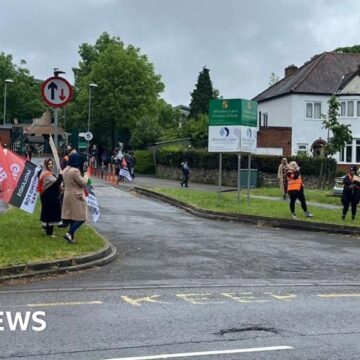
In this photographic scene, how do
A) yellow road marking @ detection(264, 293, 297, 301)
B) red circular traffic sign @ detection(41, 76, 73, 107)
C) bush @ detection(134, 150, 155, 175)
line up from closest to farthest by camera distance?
1. yellow road marking @ detection(264, 293, 297, 301)
2. red circular traffic sign @ detection(41, 76, 73, 107)
3. bush @ detection(134, 150, 155, 175)

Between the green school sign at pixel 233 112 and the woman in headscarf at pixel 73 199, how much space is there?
37.9 feet

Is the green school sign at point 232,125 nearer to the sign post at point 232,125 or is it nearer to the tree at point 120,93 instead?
the sign post at point 232,125

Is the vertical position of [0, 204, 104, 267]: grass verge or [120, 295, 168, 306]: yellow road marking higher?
[0, 204, 104, 267]: grass verge

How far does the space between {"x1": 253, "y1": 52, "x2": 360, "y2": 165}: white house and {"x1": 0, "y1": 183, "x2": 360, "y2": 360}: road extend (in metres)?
34.0

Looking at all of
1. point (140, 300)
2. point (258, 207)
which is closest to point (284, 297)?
point (140, 300)

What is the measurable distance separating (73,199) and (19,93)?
7430 centimetres

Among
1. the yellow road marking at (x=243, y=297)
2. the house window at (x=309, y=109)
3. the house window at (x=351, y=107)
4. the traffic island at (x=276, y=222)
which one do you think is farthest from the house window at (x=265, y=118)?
the yellow road marking at (x=243, y=297)

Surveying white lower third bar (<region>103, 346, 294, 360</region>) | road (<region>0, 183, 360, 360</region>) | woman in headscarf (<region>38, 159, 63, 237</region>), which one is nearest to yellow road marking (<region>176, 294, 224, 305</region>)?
road (<region>0, 183, 360, 360</region>)

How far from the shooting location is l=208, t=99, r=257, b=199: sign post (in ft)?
75.4

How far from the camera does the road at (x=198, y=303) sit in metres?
6.17

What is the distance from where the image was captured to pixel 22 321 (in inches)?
279

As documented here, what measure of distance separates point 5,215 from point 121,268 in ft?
19.5

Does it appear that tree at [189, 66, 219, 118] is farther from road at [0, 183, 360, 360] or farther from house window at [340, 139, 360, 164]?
road at [0, 183, 360, 360]

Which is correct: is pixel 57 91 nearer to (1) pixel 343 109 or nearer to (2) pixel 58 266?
(2) pixel 58 266
